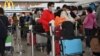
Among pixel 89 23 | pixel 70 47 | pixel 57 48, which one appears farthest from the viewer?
pixel 89 23

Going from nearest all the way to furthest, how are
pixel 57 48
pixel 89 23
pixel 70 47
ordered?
pixel 70 47 < pixel 57 48 < pixel 89 23

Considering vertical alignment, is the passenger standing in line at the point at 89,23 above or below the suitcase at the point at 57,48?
above

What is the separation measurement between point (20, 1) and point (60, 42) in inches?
1142

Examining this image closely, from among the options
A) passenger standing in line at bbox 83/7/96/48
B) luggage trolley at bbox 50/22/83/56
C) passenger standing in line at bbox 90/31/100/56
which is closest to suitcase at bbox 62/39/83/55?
luggage trolley at bbox 50/22/83/56

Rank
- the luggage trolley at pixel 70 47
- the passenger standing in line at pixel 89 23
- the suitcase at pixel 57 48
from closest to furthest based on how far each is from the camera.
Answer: the luggage trolley at pixel 70 47, the suitcase at pixel 57 48, the passenger standing in line at pixel 89 23

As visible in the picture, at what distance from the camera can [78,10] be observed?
507 inches

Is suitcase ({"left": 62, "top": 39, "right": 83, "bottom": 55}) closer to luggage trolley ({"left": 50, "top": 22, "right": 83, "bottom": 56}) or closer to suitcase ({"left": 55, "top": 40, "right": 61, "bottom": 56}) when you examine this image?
luggage trolley ({"left": 50, "top": 22, "right": 83, "bottom": 56})

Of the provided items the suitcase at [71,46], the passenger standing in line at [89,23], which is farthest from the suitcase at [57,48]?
the passenger standing in line at [89,23]

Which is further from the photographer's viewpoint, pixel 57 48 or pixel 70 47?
pixel 57 48

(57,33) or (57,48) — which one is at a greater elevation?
(57,33)

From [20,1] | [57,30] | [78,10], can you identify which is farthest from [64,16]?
[20,1]

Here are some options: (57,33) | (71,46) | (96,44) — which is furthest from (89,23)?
(71,46)

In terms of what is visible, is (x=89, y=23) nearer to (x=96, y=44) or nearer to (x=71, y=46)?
(x=96, y=44)

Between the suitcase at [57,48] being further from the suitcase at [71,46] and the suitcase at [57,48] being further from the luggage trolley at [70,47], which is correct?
the suitcase at [71,46]
